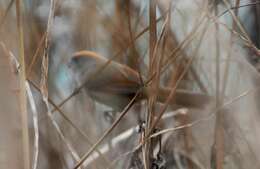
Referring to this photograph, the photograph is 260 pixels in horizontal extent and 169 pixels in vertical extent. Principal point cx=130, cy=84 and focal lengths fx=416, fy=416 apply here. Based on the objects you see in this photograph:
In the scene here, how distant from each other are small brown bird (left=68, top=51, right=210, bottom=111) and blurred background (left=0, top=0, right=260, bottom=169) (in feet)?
0.04

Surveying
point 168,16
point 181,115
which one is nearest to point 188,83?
point 181,115

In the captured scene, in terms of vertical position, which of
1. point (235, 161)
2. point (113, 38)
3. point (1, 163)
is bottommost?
point (235, 161)

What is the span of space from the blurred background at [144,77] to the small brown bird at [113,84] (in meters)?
0.01

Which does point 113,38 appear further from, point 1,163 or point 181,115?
point 1,163

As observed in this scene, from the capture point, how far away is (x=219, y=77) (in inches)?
26.5

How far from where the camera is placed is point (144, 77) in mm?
773

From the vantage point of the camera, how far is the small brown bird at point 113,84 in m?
0.80

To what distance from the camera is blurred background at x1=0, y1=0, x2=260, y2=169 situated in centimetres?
66

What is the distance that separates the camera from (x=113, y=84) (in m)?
1.32

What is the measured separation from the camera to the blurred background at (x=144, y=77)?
2.16ft

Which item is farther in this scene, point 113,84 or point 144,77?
point 113,84

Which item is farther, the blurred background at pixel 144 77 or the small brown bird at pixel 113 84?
the small brown bird at pixel 113 84

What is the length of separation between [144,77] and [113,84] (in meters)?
0.56

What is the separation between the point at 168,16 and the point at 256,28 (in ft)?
1.18
